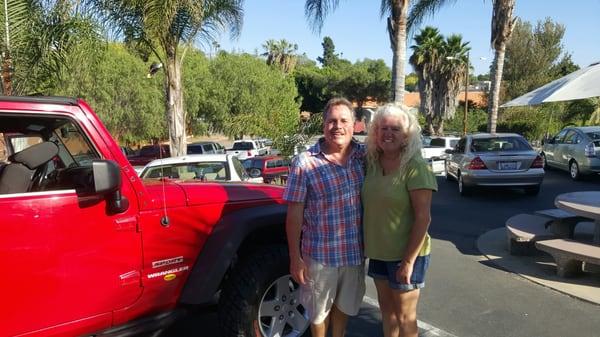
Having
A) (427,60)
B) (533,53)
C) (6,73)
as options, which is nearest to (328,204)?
(6,73)

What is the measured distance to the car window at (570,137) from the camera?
13956 millimetres

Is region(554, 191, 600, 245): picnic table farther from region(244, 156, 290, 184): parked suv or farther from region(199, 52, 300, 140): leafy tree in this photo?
region(199, 52, 300, 140): leafy tree

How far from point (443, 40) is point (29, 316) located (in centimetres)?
3952

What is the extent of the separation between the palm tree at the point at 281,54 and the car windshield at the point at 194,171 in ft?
167

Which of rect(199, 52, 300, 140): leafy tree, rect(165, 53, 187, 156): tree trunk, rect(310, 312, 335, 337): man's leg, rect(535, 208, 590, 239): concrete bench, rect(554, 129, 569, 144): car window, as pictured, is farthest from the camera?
rect(199, 52, 300, 140): leafy tree

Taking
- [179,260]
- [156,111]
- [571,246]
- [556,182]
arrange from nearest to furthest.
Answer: [179,260], [571,246], [556,182], [156,111]

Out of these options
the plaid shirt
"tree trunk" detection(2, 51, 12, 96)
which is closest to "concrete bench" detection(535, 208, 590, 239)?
the plaid shirt

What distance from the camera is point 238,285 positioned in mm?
3408

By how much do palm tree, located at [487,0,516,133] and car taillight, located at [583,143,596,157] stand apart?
4785 mm

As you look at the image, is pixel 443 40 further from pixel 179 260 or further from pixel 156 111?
pixel 179 260

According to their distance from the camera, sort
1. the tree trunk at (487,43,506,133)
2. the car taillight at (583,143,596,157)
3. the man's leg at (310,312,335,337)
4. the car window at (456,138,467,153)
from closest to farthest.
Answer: the man's leg at (310,312,335,337) → the car window at (456,138,467,153) → the car taillight at (583,143,596,157) → the tree trunk at (487,43,506,133)

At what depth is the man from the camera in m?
2.90

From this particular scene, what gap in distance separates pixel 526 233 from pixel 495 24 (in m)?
12.9

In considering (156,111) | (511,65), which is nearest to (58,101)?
(156,111)
